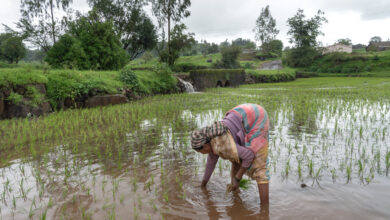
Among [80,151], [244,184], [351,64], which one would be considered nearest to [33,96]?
[80,151]

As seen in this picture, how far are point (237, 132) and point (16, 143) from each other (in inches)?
181

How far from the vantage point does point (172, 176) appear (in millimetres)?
3223

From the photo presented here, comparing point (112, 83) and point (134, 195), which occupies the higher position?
point (112, 83)

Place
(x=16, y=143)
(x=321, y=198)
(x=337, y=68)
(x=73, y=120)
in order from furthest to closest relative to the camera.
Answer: (x=337, y=68) → (x=73, y=120) → (x=16, y=143) → (x=321, y=198)

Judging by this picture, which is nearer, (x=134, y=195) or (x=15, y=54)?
(x=134, y=195)

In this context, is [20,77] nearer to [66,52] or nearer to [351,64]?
[66,52]

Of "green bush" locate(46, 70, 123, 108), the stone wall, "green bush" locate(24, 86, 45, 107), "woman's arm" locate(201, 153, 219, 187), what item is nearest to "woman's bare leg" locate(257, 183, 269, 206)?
"woman's arm" locate(201, 153, 219, 187)

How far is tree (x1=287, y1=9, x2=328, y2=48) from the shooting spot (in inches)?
1565

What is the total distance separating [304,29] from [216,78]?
28042 millimetres

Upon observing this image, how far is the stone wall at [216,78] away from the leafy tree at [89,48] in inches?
227

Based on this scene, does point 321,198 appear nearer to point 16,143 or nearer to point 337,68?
point 16,143

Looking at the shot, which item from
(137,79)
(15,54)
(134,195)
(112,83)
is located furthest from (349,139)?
(15,54)

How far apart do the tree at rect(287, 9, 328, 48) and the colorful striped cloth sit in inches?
1669

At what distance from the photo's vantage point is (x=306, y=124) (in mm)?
5879
